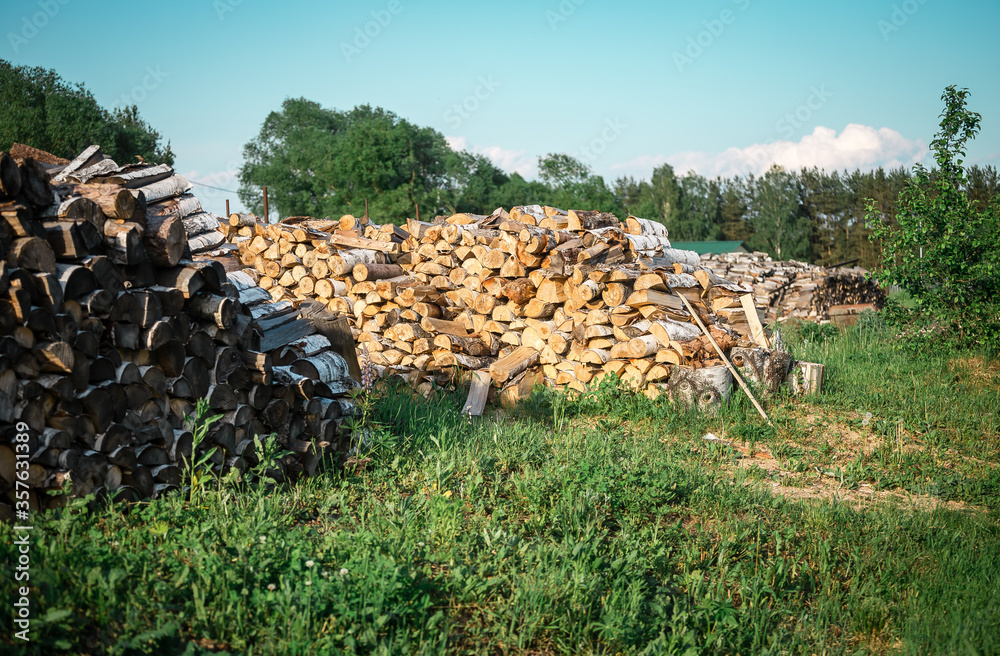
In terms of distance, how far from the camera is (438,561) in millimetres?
3141

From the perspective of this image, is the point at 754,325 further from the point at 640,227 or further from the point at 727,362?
the point at 640,227

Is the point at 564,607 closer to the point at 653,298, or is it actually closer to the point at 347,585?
the point at 347,585

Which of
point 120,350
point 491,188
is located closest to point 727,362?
point 120,350

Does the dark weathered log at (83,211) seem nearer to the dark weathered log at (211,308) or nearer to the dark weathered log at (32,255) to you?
the dark weathered log at (32,255)

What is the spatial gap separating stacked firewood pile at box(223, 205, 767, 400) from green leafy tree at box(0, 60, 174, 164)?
1854 centimetres

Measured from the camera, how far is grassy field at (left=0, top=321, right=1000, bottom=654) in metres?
2.45

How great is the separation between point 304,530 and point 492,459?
1.65 meters

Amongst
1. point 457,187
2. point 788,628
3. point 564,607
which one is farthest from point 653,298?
point 457,187

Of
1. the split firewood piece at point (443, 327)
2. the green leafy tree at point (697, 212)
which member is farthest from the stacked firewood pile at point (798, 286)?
the green leafy tree at point (697, 212)

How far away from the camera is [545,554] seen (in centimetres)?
324

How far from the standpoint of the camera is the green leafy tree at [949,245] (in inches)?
328

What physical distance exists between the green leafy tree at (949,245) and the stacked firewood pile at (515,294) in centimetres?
262

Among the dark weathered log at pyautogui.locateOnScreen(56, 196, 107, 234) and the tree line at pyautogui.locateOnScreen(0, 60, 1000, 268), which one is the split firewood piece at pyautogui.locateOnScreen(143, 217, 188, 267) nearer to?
the dark weathered log at pyautogui.locateOnScreen(56, 196, 107, 234)

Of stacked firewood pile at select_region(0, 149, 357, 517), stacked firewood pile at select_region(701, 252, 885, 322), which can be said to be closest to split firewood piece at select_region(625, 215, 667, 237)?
stacked firewood pile at select_region(0, 149, 357, 517)
